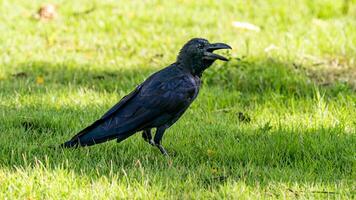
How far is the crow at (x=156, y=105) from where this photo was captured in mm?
5133

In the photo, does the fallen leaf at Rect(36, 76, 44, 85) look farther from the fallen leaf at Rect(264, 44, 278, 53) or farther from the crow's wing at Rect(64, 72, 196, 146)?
the fallen leaf at Rect(264, 44, 278, 53)

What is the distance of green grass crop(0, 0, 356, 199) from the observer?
4.74 meters

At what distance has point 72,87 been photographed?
734 cm

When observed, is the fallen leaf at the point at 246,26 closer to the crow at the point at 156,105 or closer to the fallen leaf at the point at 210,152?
the crow at the point at 156,105

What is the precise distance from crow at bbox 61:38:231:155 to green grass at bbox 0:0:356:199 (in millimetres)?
196

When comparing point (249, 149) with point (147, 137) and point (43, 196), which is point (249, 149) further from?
point (43, 196)

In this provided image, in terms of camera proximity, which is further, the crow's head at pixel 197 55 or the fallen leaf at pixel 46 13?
the fallen leaf at pixel 46 13

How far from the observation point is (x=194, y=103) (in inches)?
270

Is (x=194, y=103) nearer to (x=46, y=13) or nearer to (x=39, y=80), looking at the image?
(x=39, y=80)

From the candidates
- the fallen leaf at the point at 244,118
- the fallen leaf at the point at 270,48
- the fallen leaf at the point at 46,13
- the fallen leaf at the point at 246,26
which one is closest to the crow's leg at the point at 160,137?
the fallen leaf at the point at 244,118

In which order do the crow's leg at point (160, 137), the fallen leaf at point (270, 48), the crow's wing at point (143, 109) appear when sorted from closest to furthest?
the crow's wing at point (143, 109) → the crow's leg at point (160, 137) → the fallen leaf at point (270, 48)

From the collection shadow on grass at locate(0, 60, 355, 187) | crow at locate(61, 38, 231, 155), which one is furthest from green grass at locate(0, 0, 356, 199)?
crow at locate(61, 38, 231, 155)

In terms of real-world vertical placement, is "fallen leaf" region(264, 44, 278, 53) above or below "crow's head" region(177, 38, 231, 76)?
below

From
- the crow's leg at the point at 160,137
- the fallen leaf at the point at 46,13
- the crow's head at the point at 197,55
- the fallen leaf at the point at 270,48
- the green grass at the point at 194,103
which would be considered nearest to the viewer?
the green grass at the point at 194,103
